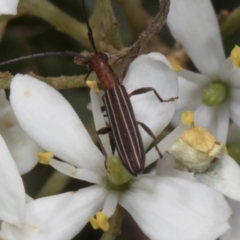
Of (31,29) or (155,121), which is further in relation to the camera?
(31,29)

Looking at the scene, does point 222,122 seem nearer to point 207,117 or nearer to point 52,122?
point 207,117

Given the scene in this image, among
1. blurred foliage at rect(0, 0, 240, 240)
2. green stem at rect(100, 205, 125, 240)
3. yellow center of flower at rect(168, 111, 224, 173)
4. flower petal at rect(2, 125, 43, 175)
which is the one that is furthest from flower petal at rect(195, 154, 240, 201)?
blurred foliage at rect(0, 0, 240, 240)

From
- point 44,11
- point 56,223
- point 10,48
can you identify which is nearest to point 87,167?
point 56,223

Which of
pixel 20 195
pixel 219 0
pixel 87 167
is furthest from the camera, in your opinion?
pixel 219 0

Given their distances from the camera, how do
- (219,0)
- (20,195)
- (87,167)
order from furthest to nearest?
(219,0), (87,167), (20,195)

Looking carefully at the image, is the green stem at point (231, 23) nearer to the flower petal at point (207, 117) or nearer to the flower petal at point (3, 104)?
the flower petal at point (207, 117)

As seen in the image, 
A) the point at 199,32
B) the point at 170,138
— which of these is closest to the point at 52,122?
the point at 170,138

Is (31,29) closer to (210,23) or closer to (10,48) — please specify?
(10,48)
